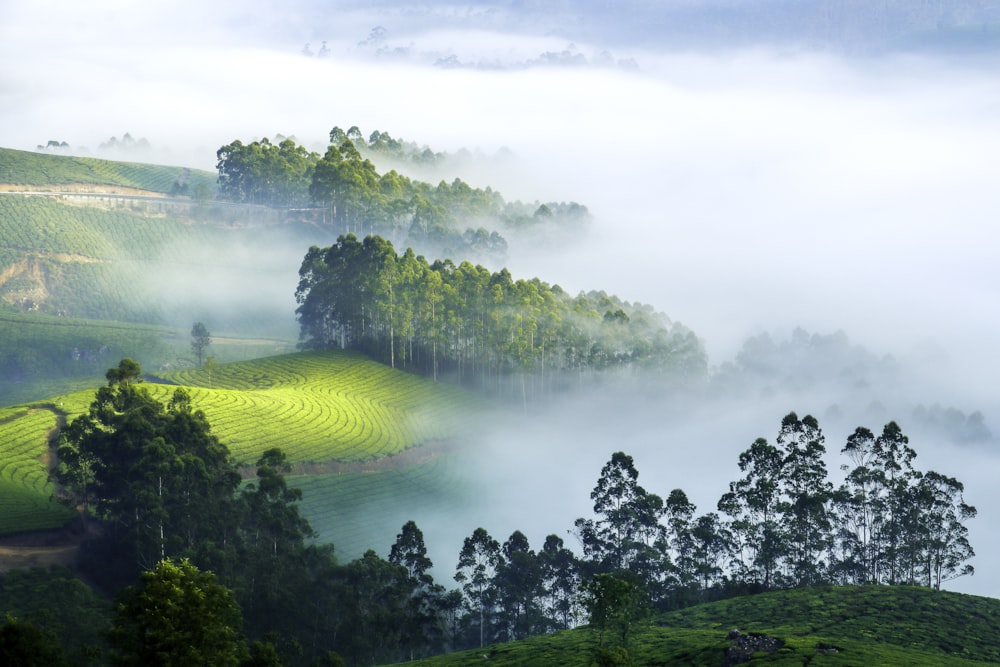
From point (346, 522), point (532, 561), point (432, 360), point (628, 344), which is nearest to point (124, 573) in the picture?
point (346, 522)

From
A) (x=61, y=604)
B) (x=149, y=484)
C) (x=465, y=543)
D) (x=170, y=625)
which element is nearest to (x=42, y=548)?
(x=149, y=484)

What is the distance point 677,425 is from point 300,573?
4220 inches

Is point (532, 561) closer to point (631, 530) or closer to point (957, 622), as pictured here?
point (631, 530)

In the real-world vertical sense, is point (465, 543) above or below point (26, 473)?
below

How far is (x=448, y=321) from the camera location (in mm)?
172250

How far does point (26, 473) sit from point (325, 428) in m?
36.8

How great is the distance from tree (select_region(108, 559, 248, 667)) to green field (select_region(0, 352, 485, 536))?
126 ft

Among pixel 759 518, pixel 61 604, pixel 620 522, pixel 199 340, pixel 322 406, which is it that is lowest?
pixel 61 604

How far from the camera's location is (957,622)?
82125 millimetres

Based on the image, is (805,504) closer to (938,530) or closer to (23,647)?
(938,530)

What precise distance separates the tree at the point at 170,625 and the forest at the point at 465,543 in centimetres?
2770

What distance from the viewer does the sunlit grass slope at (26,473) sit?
97250 mm

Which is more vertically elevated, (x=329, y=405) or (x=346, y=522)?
(x=329, y=405)

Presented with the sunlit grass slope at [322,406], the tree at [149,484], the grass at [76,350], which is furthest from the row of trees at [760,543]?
the grass at [76,350]
